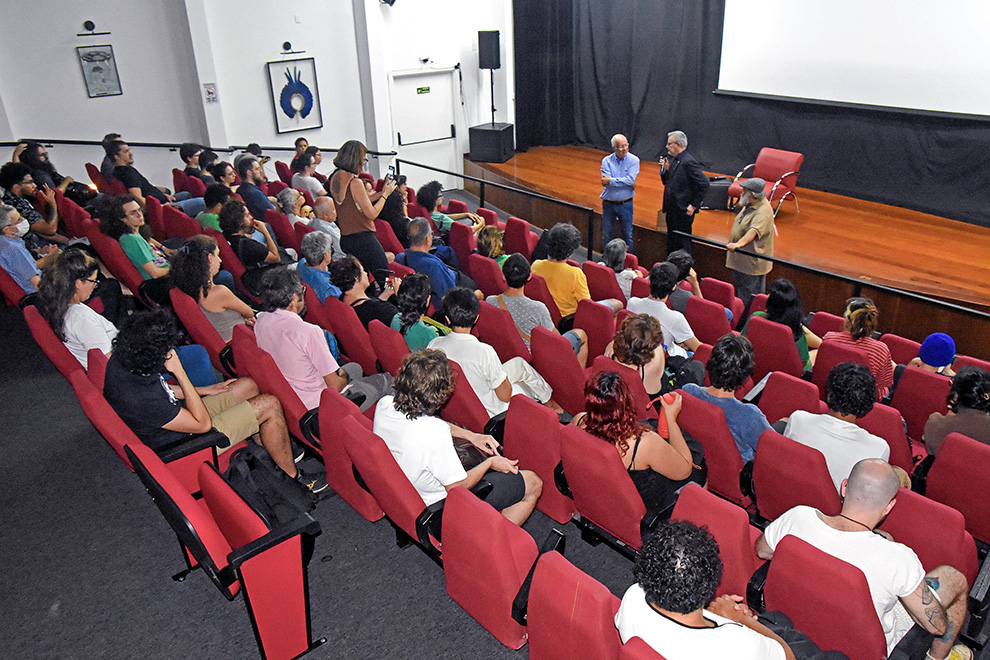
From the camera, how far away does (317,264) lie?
4.66 m

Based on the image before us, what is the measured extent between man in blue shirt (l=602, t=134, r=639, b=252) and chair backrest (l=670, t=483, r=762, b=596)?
16.6 feet

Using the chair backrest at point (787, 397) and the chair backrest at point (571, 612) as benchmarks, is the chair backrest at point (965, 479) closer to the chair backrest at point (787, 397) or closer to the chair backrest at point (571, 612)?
the chair backrest at point (787, 397)

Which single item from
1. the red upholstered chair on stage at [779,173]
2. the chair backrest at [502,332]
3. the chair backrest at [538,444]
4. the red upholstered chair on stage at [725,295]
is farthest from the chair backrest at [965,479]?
the red upholstered chair on stage at [779,173]

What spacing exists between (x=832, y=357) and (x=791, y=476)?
142 cm

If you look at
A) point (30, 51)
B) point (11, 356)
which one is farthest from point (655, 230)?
point (30, 51)

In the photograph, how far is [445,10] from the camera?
423 inches

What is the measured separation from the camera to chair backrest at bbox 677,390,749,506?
9.53 feet

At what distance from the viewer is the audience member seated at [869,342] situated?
12.4 feet

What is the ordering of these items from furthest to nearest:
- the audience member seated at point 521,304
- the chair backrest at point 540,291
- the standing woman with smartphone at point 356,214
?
1. the standing woman with smartphone at point 356,214
2. the chair backrest at point 540,291
3. the audience member seated at point 521,304

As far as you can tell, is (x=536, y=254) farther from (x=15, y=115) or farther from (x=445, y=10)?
(x=15, y=115)

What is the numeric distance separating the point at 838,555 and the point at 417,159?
10072 mm

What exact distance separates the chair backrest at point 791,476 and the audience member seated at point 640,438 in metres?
0.30

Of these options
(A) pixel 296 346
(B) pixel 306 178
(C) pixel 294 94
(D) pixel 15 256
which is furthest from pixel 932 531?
(C) pixel 294 94

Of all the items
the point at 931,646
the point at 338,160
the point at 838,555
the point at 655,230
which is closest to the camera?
the point at 838,555
